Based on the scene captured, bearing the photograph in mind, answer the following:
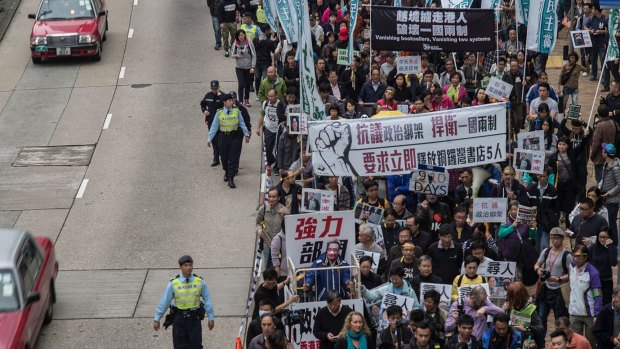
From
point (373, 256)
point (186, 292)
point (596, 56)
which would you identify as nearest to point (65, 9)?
point (596, 56)

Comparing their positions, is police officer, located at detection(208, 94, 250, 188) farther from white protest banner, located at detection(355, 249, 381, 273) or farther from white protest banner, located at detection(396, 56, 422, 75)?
white protest banner, located at detection(355, 249, 381, 273)

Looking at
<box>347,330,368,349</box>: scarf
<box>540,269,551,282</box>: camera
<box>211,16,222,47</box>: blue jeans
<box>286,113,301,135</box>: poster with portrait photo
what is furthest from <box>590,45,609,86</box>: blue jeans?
<box>347,330,368,349</box>: scarf

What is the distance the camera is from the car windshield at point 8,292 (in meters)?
15.7

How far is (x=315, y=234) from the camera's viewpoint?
625 inches

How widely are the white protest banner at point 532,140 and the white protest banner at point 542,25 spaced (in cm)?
508

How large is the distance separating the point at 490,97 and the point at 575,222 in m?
5.88

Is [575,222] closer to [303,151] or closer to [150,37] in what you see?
[303,151]

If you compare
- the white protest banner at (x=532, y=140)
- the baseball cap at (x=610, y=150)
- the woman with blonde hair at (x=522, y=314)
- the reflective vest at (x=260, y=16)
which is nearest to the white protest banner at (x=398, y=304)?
the woman with blonde hair at (x=522, y=314)

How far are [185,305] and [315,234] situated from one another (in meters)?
1.81

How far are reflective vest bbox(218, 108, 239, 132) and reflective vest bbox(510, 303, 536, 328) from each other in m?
9.88

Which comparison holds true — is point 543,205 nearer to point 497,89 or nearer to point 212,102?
point 497,89

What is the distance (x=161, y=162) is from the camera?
25.3m

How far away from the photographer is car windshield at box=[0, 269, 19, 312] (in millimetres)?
15664

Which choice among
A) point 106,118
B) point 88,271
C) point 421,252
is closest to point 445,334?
point 421,252
